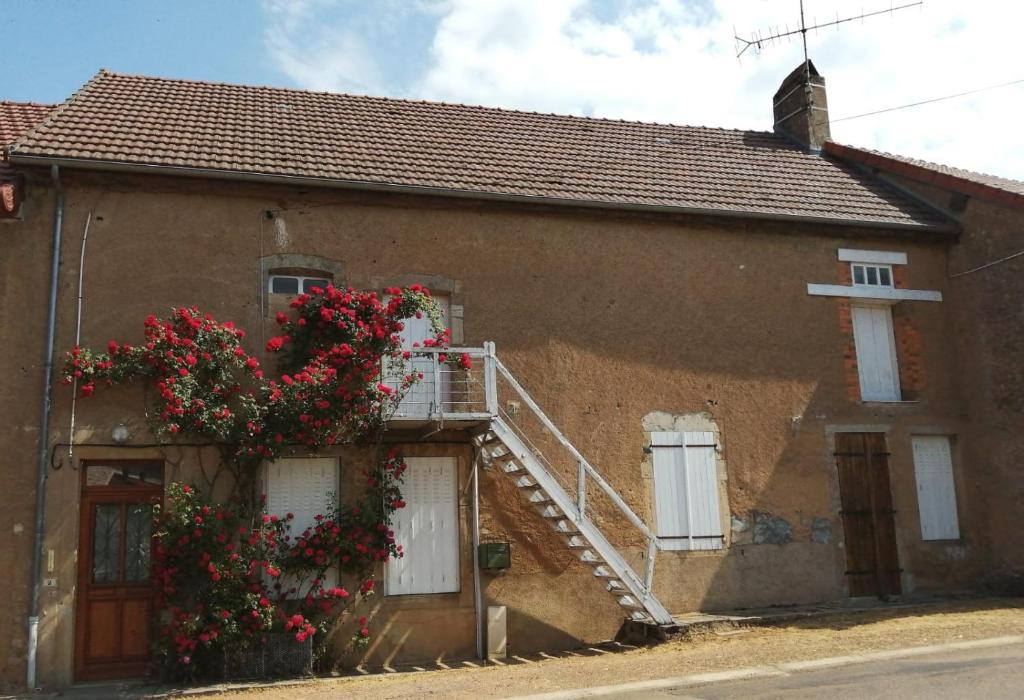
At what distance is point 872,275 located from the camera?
13.5 meters

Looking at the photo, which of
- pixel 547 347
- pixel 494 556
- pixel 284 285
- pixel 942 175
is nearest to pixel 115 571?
pixel 284 285

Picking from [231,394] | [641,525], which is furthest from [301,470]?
[641,525]

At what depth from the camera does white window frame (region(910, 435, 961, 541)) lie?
1304 cm

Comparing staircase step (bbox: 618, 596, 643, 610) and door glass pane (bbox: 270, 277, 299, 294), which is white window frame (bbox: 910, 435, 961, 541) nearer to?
staircase step (bbox: 618, 596, 643, 610)

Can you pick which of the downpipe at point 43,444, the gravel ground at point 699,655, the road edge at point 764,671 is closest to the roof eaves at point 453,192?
the downpipe at point 43,444

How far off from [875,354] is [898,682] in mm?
6841

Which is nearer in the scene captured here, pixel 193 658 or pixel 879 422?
pixel 193 658

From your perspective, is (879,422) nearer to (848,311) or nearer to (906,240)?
(848,311)

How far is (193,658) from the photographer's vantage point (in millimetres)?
9484

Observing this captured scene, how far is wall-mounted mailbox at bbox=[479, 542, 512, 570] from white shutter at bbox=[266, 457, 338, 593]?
5.62 ft

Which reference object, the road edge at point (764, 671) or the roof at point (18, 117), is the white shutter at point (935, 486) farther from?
the roof at point (18, 117)

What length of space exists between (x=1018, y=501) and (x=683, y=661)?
20.5ft

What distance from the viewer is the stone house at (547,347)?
10.1 m

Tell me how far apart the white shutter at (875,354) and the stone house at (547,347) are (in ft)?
0.17
